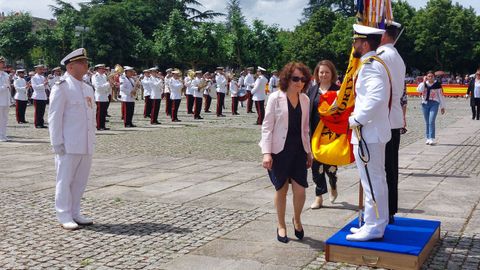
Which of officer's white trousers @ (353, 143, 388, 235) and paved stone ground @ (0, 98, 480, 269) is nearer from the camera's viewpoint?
officer's white trousers @ (353, 143, 388, 235)

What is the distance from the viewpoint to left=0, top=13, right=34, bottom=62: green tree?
41.0 m

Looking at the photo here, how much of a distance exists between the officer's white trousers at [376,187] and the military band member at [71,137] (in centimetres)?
321

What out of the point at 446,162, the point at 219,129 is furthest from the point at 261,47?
the point at 446,162

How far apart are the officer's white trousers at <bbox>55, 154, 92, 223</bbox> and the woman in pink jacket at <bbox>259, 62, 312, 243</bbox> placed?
2.25m

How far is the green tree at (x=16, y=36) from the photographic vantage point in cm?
4097

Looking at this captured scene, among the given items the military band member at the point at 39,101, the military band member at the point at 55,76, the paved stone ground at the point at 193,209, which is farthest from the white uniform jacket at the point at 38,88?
the paved stone ground at the point at 193,209

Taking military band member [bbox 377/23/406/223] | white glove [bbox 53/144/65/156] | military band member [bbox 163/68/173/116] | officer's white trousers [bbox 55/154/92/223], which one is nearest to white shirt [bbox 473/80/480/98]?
military band member [bbox 163/68/173/116]

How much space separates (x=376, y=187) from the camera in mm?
5293

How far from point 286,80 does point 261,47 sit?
38.1 meters

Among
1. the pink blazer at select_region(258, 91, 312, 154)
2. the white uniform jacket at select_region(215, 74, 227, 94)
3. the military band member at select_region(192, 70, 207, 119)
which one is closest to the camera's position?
the pink blazer at select_region(258, 91, 312, 154)

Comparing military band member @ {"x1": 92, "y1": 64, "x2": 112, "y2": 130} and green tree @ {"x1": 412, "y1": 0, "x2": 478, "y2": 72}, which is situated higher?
green tree @ {"x1": 412, "y1": 0, "x2": 478, "y2": 72}

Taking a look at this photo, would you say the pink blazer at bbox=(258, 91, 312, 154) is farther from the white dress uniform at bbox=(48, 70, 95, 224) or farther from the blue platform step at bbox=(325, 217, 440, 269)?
the white dress uniform at bbox=(48, 70, 95, 224)

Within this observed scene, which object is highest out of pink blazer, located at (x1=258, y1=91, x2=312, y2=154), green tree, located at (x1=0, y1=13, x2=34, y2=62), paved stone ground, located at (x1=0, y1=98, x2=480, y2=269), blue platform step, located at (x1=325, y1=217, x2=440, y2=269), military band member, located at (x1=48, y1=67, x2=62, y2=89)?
green tree, located at (x1=0, y1=13, x2=34, y2=62)

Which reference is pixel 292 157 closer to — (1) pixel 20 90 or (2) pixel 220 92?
(1) pixel 20 90
